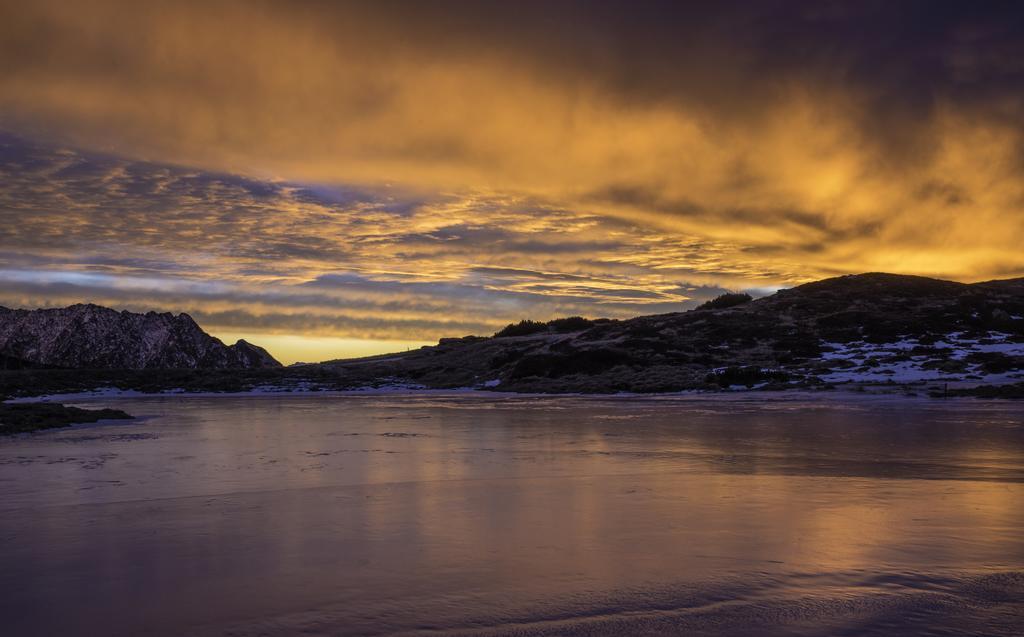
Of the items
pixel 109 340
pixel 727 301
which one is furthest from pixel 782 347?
pixel 109 340

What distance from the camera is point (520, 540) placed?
746 centimetres

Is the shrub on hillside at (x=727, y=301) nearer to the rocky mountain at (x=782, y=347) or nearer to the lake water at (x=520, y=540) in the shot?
the rocky mountain at (x=782, y=347)

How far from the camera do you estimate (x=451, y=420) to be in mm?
25375

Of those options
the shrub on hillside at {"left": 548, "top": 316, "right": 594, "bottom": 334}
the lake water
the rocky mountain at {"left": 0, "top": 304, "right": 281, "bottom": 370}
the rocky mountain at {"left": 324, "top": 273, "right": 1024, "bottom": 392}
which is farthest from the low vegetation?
the shrub on hillside at {"left": 548, "top": 316, "right": 594, "bottom": 334}

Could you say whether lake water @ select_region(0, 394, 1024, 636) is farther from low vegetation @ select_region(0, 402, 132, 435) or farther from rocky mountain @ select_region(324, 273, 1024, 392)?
rocky mountain @ select_region(324, 273, 1024, 392)

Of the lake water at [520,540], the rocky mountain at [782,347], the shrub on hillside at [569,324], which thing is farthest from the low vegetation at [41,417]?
the shrub on hillside at [569,324]

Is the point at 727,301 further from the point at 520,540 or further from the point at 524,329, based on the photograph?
the point at 520,540

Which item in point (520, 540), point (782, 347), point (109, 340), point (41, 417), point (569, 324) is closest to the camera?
point (520, 540)

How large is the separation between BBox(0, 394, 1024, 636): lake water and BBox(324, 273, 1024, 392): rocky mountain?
105 feet

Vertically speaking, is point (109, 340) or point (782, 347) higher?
point (109, 340)

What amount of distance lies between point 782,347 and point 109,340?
68.5 m

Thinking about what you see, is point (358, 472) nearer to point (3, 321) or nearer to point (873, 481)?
point (873, 481)

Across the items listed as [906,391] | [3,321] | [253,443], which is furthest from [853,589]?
[3,321]

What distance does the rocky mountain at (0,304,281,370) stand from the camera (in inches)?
3172
